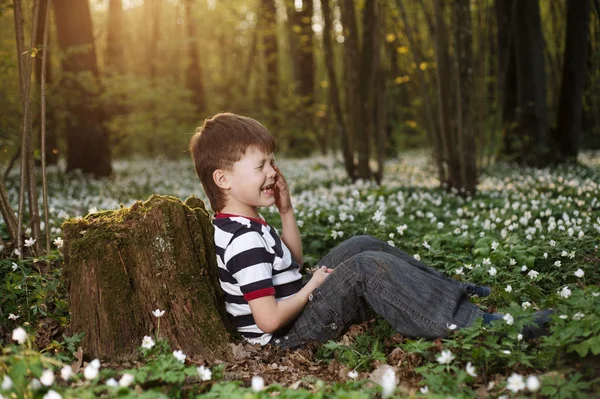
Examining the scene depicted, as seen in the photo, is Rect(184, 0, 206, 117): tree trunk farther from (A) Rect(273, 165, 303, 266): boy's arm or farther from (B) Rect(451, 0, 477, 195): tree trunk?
(A) Rect(273, 165, 303, 266): boy's arm

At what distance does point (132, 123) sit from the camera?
21.7m

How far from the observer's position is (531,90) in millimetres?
12641

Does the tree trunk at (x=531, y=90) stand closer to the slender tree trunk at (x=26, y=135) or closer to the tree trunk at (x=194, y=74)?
the slender tree trunk at (x=26, y=135)

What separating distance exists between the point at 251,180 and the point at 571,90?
450 inches

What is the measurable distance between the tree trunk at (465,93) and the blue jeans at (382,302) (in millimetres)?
5334

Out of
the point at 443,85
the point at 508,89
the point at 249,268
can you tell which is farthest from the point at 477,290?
the point at 508,89

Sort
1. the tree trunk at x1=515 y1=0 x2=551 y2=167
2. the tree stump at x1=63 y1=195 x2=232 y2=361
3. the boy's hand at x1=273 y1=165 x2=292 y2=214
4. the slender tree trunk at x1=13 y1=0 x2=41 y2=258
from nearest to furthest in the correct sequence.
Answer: the tree stump at x1=63 y1=195 x2=232 y2=361 → the boy's hand at x1=273 y1=165 x2=292 y2=214 → the slender tree trunk at x1=13 y1=0 x2=41 y2=258 → the tree trunk at x1=515 y1=0 x2=551 y2=167

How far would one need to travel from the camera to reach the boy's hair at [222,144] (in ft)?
11.8

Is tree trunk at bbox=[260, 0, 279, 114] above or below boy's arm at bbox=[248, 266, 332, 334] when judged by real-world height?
above

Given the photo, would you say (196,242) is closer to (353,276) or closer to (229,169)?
(229,169)

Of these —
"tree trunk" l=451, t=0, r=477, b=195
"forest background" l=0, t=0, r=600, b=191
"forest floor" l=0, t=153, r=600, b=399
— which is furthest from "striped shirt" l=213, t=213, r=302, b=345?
"tree trunk" l=451, t=0, r=477, b=195

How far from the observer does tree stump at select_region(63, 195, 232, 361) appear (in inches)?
136

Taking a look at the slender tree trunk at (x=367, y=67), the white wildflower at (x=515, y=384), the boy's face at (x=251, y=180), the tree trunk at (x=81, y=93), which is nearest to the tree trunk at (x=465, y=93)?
the slender tree trunk at (x=367, y=67)

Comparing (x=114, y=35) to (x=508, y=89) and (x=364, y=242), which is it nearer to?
(x=508, y=89)
